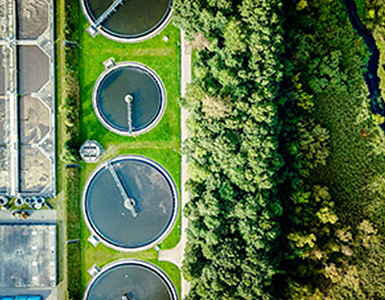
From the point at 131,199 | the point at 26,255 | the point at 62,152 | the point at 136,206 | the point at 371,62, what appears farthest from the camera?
the point at 371,62

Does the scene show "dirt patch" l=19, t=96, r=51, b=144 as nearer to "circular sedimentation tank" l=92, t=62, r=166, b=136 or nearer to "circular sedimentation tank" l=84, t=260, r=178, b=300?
"circular sedimentation tank" l=92, t=62, r=166, b=136

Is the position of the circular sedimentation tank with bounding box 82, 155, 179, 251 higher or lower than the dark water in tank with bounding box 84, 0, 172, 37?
lower

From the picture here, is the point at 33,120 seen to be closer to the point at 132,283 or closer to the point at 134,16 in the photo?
the point at 134,16

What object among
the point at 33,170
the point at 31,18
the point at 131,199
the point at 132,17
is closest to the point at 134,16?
the point at 132,17

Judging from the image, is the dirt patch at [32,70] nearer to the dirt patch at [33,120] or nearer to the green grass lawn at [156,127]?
the dirt patch at [33,120]

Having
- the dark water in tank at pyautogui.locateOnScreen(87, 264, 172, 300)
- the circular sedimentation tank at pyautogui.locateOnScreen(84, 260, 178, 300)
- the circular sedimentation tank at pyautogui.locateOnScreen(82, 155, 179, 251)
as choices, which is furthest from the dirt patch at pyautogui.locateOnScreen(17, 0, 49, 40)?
the dark water in tank at pyautogui.locateOnScreen(87, 264, 172, 300)
